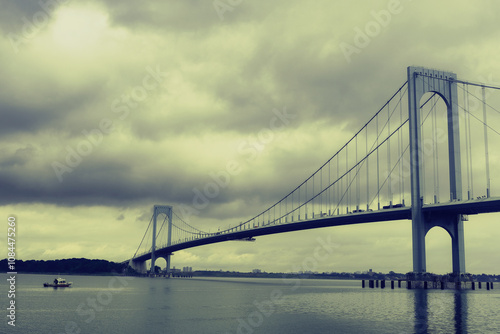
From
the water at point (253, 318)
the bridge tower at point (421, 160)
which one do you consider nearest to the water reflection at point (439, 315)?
the water at point (253, 318)

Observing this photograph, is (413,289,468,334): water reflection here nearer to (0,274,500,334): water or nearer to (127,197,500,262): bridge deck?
(0,274,500,334): water

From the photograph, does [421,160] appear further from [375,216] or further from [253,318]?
[253,318]

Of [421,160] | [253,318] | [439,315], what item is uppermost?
[421,160]

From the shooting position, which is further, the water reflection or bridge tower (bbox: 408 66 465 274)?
bridge tower (bbox: 408 66 465 274)

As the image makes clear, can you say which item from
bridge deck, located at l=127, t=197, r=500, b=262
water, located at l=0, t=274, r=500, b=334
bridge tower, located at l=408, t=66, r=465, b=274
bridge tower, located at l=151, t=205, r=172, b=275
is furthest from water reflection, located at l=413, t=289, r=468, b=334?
bridge tower, located at l=151, t=205, r=172, b=275

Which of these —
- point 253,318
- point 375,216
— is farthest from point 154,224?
point 253,318

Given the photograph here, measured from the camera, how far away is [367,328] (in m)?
34.2

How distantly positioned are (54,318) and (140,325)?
26.3ft

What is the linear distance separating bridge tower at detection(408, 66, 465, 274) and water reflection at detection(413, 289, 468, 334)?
11041 mm

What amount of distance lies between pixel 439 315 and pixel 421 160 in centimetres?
3140

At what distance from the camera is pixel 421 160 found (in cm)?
6819

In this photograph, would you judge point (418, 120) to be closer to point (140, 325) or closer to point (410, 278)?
point (410, 278)

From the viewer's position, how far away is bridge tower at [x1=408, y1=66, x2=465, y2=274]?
6550 centimetres

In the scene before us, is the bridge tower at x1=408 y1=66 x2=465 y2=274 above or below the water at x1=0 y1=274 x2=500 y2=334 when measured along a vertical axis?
above
